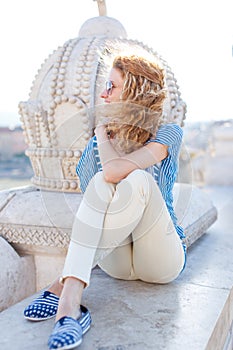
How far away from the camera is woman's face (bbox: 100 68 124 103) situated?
154 centimetres

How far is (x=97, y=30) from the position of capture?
7.87 ft

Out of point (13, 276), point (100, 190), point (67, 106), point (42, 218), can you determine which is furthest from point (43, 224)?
point (100, 190)

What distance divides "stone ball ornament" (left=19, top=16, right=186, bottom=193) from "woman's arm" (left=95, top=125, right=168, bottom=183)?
57 cm

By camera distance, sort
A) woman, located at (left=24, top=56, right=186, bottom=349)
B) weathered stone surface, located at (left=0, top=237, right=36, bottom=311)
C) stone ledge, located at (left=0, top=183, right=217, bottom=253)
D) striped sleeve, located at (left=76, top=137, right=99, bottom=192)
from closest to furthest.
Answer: woman, located at (left=24, top=56, right=186, bottom=349)
striped sleeve, located at (left=76, top=137, right=99, bottom=192)
weathered stone surface, located at (left=0, top=237, right=36, bottom=311)
stone ledge, located at (left=0, top=183, right=217, bottom=253)

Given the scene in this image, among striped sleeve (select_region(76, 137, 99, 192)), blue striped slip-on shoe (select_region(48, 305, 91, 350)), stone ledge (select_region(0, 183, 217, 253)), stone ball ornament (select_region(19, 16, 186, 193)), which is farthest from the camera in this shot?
stone ball ornament (select_region(19, 16, 186, 193))

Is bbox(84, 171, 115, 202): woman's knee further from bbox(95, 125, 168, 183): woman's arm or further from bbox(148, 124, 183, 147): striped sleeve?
bbox(148, 124, 183, 147): striped sleeve

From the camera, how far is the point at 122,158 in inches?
58.4

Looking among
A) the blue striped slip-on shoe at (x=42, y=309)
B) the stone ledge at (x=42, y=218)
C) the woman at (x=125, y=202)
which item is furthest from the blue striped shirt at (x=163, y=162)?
the blue striped slip-on shoe at (x=42, y=309)

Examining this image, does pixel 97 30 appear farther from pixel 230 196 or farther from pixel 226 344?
pixel 230 196

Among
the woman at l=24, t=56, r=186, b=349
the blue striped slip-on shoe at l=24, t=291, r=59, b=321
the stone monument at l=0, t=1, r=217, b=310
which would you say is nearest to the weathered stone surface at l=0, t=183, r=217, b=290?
the stone monument at l=0, t=1, r=217, b=310

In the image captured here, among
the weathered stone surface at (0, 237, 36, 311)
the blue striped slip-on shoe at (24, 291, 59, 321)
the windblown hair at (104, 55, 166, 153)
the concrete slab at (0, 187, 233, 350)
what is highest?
the windblown hair at (104, 55, 166, 153)

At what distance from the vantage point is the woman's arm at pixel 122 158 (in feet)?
4.74

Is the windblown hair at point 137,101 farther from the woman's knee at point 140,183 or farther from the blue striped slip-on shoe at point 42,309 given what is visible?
the blue striped slip-on shoe at point 42,309

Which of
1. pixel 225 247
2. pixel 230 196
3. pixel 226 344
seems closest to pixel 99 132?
pixel 226 344
